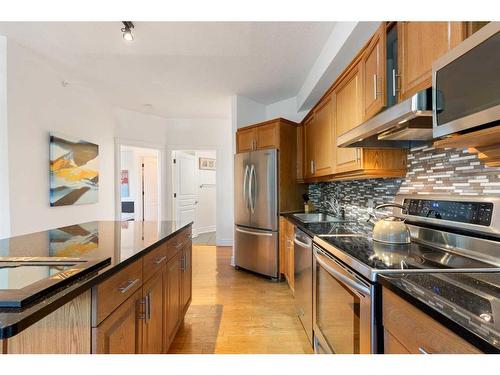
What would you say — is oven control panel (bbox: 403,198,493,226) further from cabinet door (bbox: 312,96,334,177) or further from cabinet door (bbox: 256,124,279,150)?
cabinet door (bbox: 256,124,279,150)

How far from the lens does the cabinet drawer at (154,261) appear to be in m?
1.33

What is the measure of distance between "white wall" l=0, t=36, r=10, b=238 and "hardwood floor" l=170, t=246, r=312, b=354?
1917 mm

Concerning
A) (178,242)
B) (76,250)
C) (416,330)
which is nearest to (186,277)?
(178,242)

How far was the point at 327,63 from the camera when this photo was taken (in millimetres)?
2443

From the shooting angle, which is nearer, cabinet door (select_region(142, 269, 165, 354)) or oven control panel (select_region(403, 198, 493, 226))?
oven control panel (select_region(403, 198, 493, 226))

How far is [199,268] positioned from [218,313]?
4.64 ft

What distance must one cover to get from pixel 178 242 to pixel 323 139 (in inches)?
64.8

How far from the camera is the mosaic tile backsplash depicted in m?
1.17

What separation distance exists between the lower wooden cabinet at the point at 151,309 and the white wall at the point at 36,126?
1755 millimetres

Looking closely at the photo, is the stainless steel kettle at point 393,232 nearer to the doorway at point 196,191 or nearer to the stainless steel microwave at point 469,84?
the stainless steel microwave at point 469,84

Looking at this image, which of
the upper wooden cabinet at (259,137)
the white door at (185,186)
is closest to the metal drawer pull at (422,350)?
the upper wooden cabinet at (259,137)

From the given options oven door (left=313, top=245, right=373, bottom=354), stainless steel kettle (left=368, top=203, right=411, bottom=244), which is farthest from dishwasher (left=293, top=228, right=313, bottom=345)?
stainless steel kettle (left=368, top=203, right=411, bottom=244)
